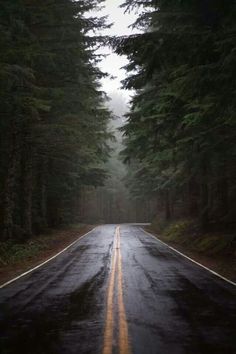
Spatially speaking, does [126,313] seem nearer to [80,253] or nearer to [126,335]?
[126,335]

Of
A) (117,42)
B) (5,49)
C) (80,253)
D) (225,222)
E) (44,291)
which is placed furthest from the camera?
(225,222)

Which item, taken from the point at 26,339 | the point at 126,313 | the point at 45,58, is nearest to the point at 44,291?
the point at 126,313

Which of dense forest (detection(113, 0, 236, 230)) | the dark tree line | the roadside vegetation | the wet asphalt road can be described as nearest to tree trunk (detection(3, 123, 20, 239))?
the dark tree line

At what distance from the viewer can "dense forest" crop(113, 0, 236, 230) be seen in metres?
12.2

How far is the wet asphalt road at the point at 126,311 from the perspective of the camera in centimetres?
665

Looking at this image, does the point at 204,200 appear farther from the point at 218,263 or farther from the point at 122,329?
the point at 122,329

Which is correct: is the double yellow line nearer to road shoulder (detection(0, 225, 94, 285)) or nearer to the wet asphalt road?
the wet asphalt road

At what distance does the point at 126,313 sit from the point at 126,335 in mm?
1556

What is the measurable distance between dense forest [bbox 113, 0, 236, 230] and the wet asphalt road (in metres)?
5.04

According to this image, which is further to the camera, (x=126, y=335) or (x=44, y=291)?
(x=44, y=291)

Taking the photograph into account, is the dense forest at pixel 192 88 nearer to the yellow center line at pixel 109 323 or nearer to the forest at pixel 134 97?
the forest at pixel 134 97

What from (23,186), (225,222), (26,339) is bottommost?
(26,339)

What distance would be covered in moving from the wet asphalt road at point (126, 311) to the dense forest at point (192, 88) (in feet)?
16.5

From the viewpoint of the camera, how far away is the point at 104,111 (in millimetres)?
27078
